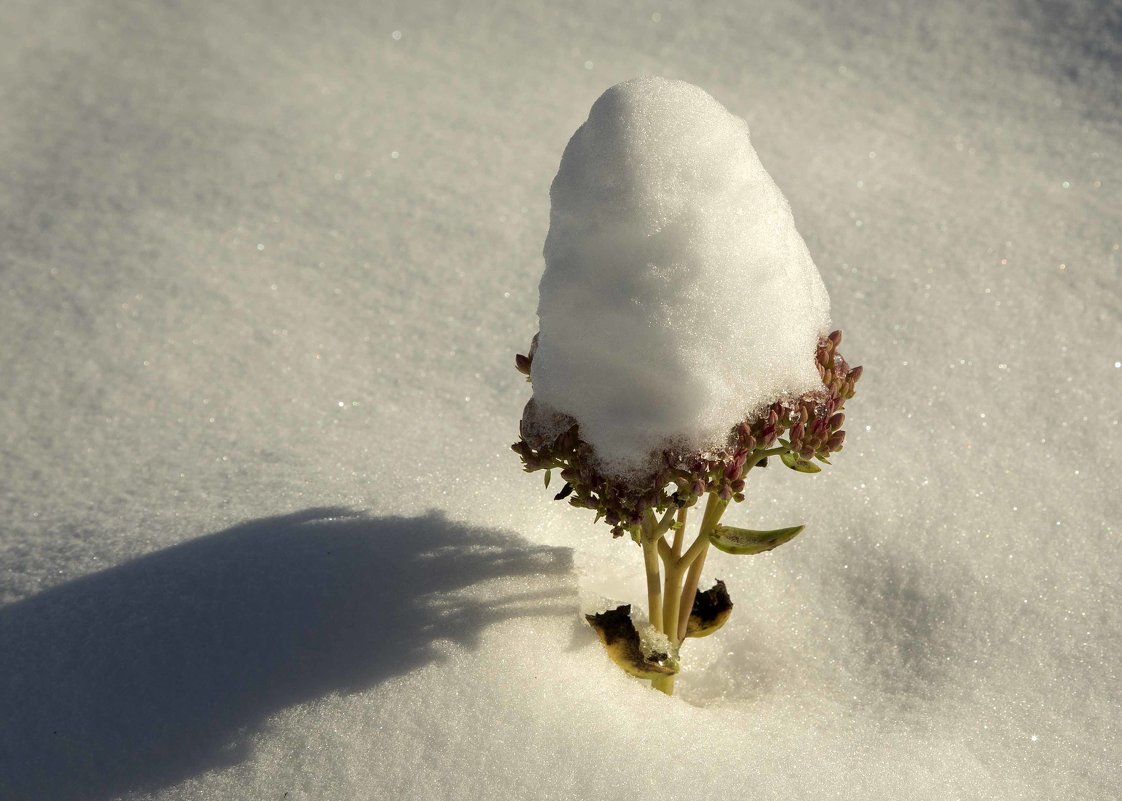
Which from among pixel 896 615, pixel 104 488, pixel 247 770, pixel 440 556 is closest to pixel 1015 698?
pixel 896 615

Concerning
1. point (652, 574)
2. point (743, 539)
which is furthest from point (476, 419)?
point (743, 539)

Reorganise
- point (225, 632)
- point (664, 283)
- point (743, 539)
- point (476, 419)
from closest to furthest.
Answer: point (664, 283), point (743, 539), point (225, 632), point (476, 419)

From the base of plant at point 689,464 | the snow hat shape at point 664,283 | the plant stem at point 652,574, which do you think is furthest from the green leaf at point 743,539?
the snow hat shape at point 664,283

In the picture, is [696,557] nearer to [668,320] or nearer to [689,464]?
[689,464]

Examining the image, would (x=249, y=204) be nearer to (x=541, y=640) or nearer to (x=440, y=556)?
(x=440, y=556)

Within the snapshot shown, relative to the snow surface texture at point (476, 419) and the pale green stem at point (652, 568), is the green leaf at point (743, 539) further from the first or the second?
the snow surface texture at point (476, 419)

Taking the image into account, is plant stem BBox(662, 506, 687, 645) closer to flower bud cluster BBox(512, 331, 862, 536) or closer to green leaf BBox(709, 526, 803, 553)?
green leaf BBox(709, 526, 803, 553)
